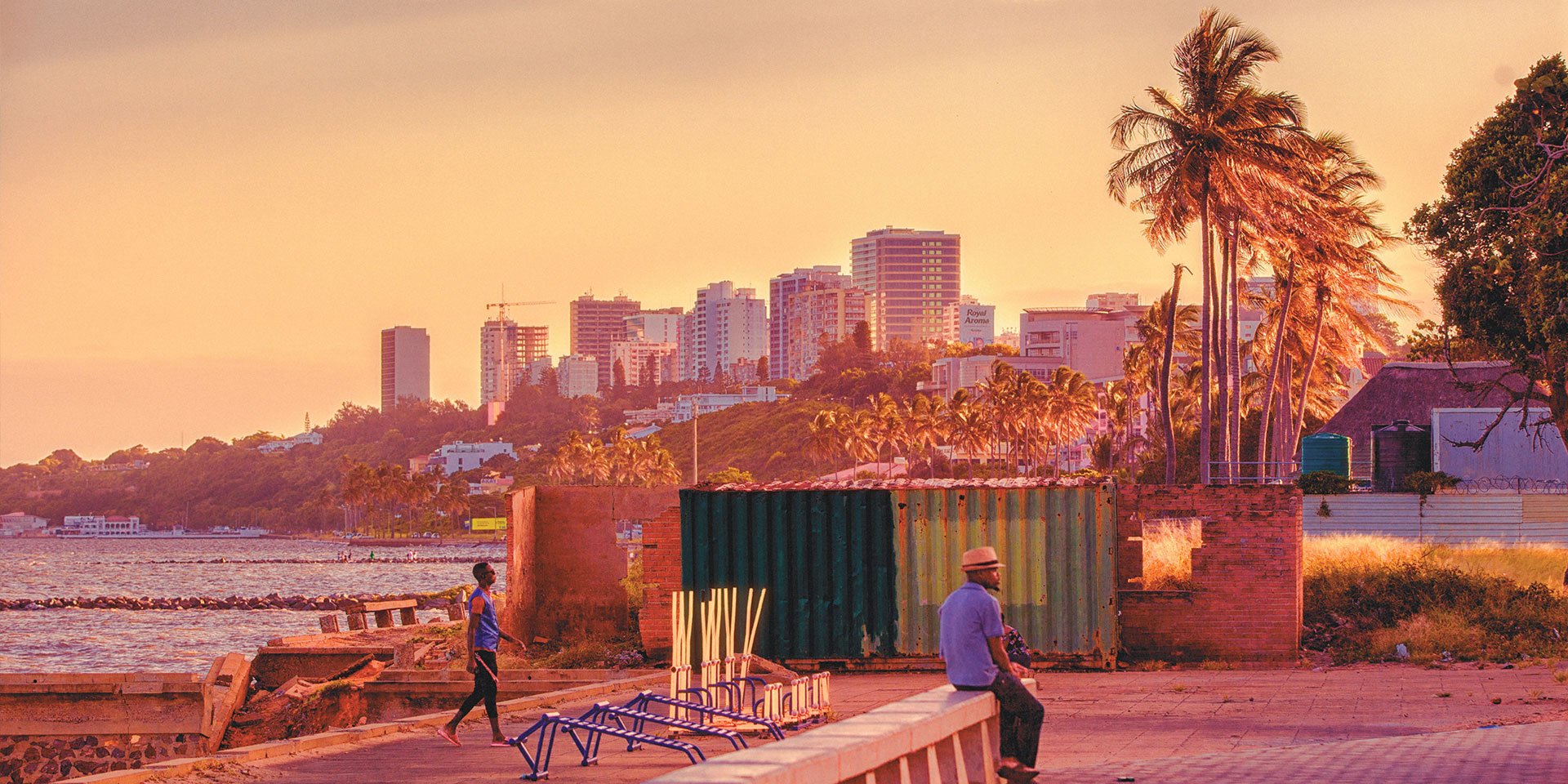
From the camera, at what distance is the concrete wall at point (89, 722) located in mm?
23516

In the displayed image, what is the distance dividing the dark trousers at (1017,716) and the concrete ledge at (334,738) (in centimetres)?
732

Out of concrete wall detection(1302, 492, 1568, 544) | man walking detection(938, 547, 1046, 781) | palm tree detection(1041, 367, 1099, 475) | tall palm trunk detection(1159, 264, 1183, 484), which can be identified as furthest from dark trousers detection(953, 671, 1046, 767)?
palm tree detection(1041, 367, 1099, 475)

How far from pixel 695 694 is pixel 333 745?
12.9 feet

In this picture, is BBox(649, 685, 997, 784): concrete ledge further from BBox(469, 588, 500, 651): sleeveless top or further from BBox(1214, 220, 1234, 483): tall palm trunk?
BBox(1214, 220, 1234, 483): tall palm trunk

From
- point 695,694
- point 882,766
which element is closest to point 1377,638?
point 695,694

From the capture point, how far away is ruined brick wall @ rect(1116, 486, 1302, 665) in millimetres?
23609

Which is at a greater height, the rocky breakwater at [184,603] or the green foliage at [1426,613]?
the green foliage at [1426,613]

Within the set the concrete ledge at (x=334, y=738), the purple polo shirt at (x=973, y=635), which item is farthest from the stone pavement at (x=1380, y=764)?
the concrete ledge at (x=334, y=738)

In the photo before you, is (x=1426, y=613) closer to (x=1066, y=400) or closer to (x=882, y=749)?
(x=882, y=749)

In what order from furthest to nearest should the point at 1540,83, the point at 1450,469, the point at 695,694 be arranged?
the point at 1450,469
the point at 1540,83
the point at 695,694

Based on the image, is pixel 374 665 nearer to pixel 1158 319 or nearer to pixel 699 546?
pixel 699 546

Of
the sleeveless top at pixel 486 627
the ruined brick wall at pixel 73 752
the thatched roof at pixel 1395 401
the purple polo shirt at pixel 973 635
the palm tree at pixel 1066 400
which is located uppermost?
the palm tree at pixel 1066 400

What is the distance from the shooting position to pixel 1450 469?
167 feet

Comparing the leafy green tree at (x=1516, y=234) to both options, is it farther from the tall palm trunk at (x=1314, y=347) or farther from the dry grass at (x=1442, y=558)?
the tall palm trunk at (x=1314, y=347)
